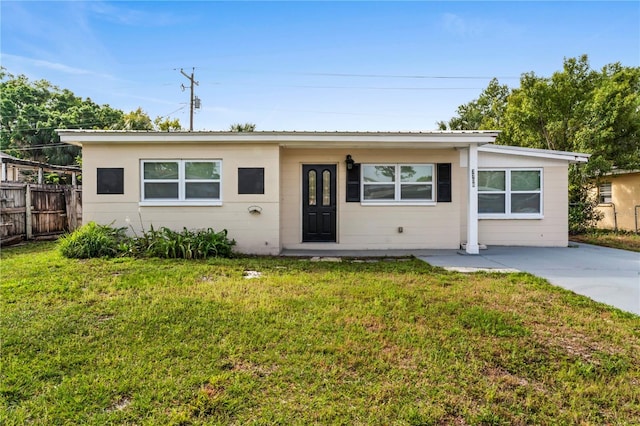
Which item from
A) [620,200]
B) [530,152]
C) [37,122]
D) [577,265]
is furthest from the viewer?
[37,122]

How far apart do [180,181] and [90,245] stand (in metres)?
2.37

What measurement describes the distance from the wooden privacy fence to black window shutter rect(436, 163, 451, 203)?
11.2m

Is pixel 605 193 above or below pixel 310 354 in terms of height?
above

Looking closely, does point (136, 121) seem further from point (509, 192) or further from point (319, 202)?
point (509, 192)

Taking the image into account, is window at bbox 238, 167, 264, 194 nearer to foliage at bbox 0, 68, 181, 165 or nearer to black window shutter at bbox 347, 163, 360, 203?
black window shutter at bbox 347, 163, 360, 203

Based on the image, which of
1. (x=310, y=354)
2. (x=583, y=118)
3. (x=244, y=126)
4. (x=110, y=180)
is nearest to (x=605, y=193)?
(x=583, y=118)

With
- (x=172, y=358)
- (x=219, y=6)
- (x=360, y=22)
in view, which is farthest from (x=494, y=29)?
(x=172, y=358)

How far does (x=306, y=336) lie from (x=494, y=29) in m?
12.4

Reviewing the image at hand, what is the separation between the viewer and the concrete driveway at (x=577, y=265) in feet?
16.6

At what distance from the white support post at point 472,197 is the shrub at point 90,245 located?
7.92m

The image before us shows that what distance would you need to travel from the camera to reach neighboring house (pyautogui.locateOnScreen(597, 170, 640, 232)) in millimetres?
14195

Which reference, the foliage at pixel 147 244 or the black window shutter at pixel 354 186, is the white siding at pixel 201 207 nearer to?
the foliage at pixel 147 244

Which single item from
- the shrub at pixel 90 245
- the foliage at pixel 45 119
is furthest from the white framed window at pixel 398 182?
the foliage at pixel 45 119

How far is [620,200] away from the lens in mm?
14852
